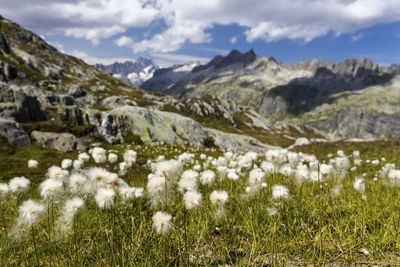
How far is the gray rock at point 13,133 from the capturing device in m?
23.3

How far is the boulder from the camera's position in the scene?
2459 cm

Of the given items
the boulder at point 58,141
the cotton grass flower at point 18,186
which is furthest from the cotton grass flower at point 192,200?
the boulder at point 58,141

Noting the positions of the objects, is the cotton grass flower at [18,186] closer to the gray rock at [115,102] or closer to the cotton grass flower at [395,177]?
the cotton grass flower at [395,177]

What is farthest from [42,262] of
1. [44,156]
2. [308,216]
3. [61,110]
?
[61,110]

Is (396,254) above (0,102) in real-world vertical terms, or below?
below

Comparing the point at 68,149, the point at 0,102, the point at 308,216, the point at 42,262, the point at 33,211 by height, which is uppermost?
the point at 0,102

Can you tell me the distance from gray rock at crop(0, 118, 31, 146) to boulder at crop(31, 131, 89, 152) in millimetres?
1072

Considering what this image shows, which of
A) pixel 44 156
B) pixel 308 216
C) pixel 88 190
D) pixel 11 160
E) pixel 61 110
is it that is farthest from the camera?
pixel 61 110

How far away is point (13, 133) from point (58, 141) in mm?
4621

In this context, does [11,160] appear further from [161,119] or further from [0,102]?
[161,119]

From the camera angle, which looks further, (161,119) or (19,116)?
(161,119)

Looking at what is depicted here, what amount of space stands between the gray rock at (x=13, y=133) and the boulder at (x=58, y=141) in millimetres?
1072

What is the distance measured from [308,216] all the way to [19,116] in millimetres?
36310

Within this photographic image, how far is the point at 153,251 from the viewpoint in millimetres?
2781
